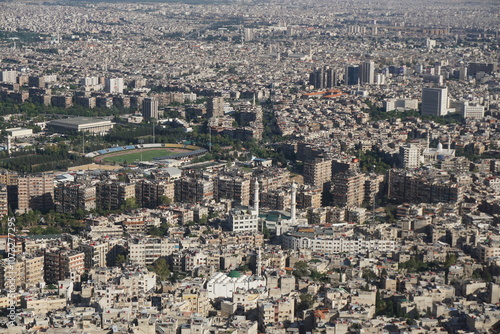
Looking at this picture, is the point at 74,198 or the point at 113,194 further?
the point at 113,194

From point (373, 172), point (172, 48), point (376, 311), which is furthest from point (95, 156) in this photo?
point (172, 48)

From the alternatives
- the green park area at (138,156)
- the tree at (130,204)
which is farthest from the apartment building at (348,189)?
the green park area at (138,156)

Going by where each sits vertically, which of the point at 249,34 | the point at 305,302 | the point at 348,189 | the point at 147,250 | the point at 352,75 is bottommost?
the point at 305,302

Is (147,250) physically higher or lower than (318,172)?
lower

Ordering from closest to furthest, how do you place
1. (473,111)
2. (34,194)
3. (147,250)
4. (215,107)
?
(147,250) → (34,194) → (215,107) → (473,111)

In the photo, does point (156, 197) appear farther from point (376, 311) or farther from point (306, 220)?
point (376, 311)

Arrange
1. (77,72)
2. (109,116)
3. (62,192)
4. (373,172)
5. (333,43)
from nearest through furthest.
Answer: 1. (62,192)
2. (373,172)
3. (109,116)
4. (77,72)
5. (333,43)

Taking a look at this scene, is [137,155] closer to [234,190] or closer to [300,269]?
[234,190]

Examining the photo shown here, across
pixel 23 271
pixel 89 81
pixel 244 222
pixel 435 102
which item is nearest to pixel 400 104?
pixel 435 102
